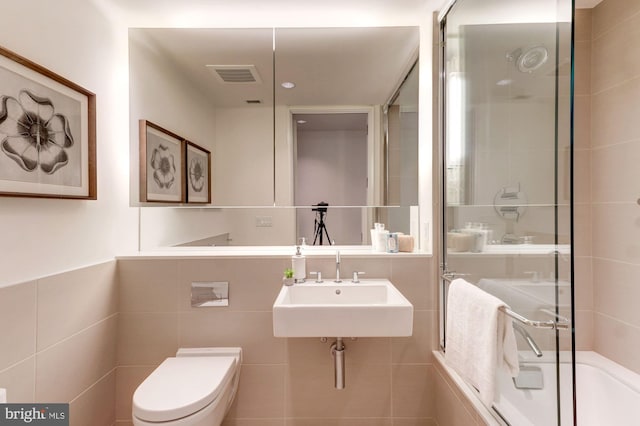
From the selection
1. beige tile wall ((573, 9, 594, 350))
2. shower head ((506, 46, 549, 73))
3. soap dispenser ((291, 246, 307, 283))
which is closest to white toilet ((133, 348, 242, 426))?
soap dispenser ((291, 246, 307, 283))

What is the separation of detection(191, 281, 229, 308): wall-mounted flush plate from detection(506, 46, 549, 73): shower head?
5.32 feet

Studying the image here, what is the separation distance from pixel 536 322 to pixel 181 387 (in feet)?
4.40

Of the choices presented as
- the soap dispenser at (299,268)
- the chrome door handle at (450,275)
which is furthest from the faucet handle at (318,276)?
the chrome door handle at (450,275)

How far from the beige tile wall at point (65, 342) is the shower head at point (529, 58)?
1.90m

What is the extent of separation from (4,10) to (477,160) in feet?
6.00

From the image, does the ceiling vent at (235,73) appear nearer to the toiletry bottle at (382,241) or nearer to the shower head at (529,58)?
the toiletry bottle at (382,241)

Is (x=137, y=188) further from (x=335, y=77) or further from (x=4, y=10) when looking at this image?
(x=335, y=77)

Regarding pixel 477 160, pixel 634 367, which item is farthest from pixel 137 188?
pixel 634 367

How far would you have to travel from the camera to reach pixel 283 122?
1980mm

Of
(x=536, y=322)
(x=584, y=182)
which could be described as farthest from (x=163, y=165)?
(x=584, y=182)

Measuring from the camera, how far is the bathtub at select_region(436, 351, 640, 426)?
93cm

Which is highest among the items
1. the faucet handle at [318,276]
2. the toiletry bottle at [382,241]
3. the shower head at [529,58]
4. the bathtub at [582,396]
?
the shower head at [529,58]

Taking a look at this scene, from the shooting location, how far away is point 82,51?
1525 mm

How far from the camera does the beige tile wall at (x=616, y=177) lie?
1545 mm
